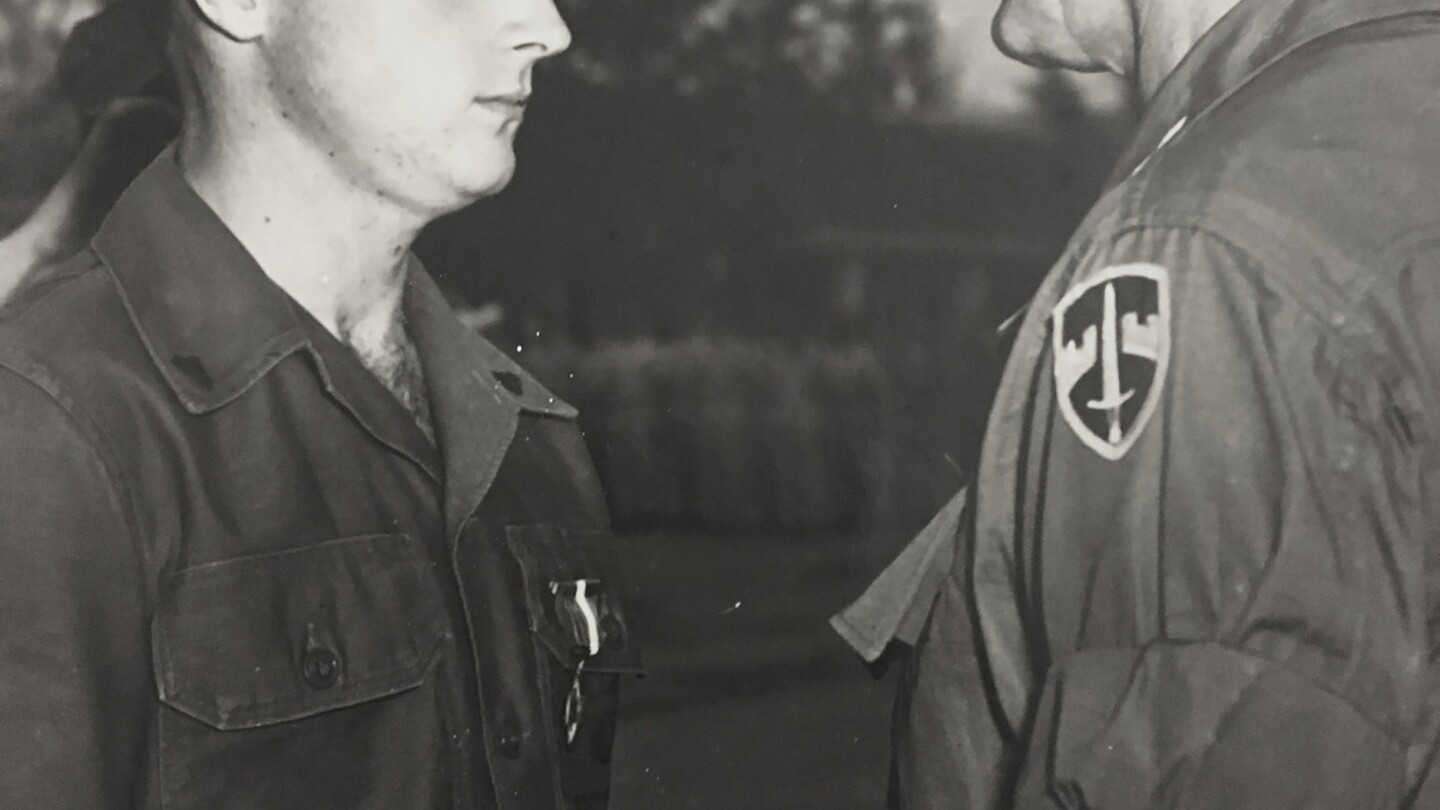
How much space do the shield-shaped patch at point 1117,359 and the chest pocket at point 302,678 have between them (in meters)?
0.54

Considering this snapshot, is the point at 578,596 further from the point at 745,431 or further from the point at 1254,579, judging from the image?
the point at 1254,579

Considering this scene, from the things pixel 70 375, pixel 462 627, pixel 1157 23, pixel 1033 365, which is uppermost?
pixel 1157 23

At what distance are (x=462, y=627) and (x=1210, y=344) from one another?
63 cm

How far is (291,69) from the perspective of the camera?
123 cm

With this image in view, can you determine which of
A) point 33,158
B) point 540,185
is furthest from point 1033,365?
point 33,158

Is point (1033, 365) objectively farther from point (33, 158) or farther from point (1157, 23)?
point (33, 158)

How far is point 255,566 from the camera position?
1.14 m

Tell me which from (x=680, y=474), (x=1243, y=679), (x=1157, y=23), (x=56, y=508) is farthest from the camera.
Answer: (x=680, y=474)

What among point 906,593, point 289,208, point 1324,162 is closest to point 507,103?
point 289,208

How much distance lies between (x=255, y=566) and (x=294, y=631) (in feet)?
0.19

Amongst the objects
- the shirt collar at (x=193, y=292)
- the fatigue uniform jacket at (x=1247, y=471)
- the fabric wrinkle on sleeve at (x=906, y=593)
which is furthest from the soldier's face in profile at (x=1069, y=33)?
the shirt collar at (x=193, y=292)

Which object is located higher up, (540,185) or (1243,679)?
(540,185)

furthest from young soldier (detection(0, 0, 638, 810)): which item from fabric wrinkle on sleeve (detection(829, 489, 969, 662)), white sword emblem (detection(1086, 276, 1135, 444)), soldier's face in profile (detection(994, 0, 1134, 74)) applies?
white sword emblem (detection(1086, 276, 1135, 444))

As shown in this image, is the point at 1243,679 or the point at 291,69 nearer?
the point at 1243,679
